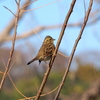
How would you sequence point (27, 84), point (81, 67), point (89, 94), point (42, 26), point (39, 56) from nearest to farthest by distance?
point (39, 56), point (89, 94), point (42, 26), point (27, 84), point (81, 67)

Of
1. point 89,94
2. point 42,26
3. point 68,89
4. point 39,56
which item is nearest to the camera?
point 39,56

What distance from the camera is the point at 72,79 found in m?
8.62

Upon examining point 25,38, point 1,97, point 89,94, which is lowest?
point 1,97

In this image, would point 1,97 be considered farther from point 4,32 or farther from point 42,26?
point 42,26

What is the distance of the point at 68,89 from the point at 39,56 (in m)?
5.80

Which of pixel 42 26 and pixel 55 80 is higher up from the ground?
pixel 42 26

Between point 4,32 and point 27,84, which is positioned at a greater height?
point 4,32

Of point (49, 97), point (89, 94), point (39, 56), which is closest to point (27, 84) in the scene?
point (49, 97)

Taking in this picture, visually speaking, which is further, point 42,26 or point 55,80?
point 55,80

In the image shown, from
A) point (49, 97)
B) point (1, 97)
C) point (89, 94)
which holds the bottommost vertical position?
point (1, 97)

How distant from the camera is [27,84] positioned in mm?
→ 9375

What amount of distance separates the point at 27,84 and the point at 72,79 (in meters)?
1.63

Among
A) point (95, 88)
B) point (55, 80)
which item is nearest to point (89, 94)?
point (95, 88)

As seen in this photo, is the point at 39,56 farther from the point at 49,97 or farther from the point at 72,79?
the point at 72,79
